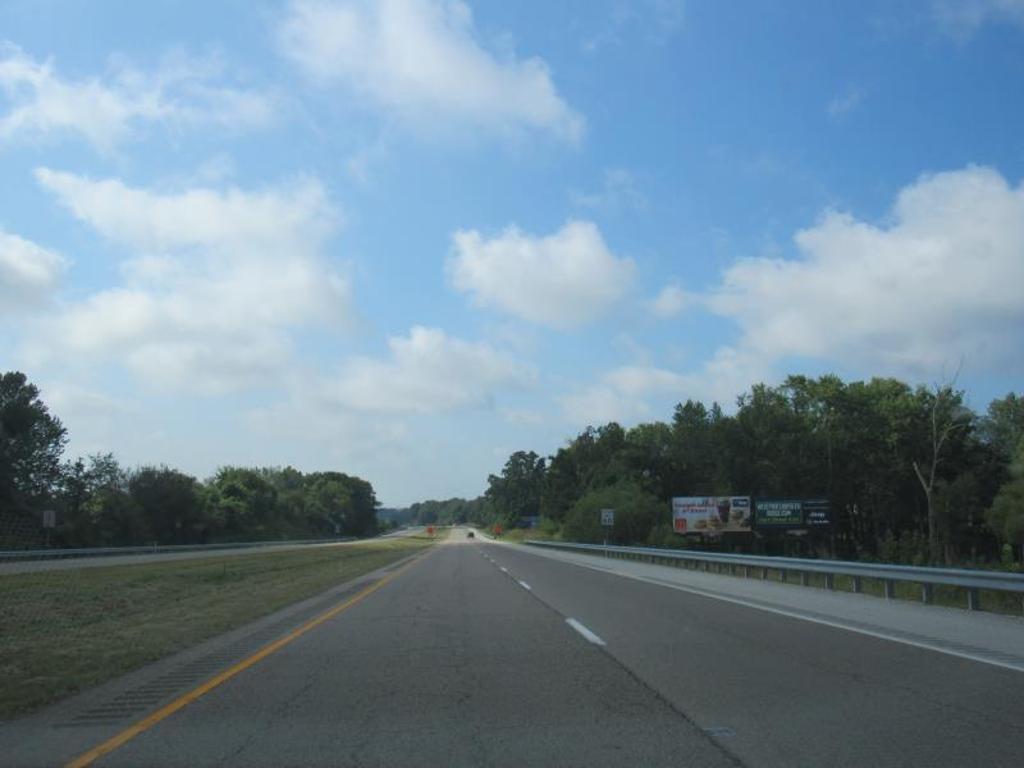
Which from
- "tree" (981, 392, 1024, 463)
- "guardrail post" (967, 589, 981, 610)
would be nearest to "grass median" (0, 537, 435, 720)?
"guardrail post" (967, 589, 981, 610)

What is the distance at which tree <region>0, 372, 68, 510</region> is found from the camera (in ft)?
149

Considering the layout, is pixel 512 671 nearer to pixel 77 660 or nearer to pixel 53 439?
pixel 77 660

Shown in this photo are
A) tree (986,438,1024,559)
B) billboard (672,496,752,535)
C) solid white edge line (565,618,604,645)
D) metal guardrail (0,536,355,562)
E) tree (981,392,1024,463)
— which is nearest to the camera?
solid white edge line (565,618,604,645)

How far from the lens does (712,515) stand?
64188 millimetres

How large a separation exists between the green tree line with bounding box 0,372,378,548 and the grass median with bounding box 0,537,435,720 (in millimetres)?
4545

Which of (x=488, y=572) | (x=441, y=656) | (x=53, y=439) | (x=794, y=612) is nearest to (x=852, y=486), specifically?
(x=488, y=572)

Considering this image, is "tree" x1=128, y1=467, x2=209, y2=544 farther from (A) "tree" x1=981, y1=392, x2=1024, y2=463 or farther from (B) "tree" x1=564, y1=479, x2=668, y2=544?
(A) "tree" x1=981, y1=392, x2=1024, y2=463

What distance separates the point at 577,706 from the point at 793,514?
5516 centimetres

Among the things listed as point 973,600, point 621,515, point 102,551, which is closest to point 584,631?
point 973,600

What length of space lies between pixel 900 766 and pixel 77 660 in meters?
10.7

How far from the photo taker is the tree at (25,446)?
4547 centimetres

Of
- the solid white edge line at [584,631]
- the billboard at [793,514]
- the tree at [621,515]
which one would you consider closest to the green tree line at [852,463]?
the tree at [621,515]

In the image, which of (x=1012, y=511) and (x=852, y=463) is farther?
(x=852, y=463)

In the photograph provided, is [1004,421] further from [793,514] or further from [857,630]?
[857,630]
